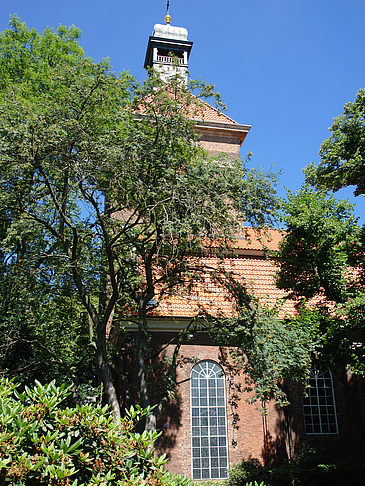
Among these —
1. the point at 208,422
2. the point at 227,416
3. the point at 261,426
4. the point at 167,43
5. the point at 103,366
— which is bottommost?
the point at 261,426

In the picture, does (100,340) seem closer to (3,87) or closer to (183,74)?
(183,74)

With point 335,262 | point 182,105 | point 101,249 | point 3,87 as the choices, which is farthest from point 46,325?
point 3,87

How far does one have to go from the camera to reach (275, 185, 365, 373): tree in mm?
12586

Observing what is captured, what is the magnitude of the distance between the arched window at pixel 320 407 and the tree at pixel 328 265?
3.50 m

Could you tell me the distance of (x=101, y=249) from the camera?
12.2 meters

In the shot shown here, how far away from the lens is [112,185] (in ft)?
33.3

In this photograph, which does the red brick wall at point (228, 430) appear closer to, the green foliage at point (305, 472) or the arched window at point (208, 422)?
the arched window at point (208, 422)

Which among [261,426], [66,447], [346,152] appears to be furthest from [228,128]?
[66,447]

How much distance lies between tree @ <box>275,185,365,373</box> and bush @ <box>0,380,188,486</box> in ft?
27.6

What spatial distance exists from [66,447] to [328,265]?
10.2m

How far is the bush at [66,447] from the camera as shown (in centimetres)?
441

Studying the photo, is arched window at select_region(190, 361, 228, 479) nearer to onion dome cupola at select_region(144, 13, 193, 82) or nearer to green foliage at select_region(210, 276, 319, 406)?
green foliage at select_region(210, 276, 319, 406)

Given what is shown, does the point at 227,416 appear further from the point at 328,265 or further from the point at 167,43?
the point at 167,43

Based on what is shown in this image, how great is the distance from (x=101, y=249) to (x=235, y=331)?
4.22 m
